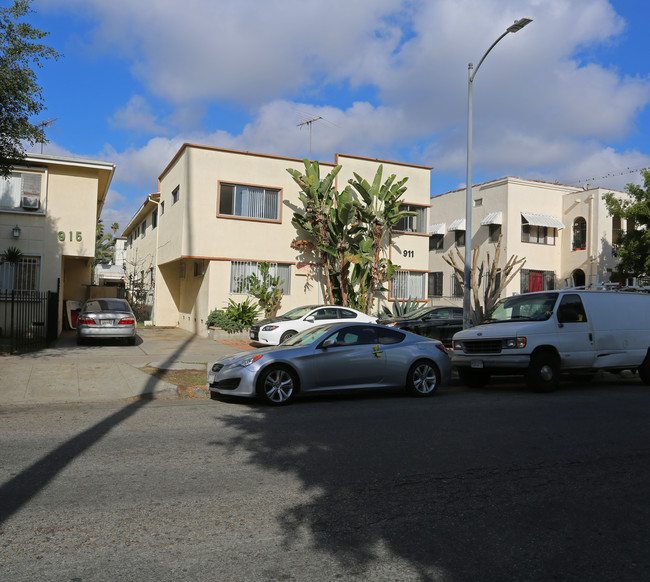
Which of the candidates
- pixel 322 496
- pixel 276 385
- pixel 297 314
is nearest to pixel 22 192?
pixel 297 314

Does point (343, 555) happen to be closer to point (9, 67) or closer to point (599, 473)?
point (599, 473)

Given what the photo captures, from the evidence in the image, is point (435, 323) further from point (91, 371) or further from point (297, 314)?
point (91, 371)

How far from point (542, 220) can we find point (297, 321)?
18.4 meters

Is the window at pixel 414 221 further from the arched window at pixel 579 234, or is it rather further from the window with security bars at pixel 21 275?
the window with security bars at pixel 21 275

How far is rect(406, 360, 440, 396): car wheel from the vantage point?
1066 centimetres

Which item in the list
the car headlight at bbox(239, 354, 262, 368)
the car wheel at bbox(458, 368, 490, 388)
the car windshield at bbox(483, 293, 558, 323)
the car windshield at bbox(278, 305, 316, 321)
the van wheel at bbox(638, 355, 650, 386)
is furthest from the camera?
the car windshield at bbox(278, 305, 316, 321)

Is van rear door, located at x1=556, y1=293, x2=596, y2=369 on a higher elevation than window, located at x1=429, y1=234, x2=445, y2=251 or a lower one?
lower

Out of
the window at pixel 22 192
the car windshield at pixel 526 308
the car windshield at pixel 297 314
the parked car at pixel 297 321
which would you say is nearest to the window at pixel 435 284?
the parked car at pixel 297 321

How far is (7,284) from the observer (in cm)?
1881

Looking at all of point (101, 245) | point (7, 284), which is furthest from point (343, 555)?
point (101, 245)

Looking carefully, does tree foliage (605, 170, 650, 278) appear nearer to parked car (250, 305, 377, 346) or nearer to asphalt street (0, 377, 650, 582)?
parked car (250, 305, 377, 346)

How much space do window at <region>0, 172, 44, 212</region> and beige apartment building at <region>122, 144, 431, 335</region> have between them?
4704 millimetres

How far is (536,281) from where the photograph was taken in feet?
104

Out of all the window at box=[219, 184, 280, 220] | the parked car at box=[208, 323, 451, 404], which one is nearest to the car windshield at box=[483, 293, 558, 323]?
the parked car at box=[208, 323, 451, 404]
